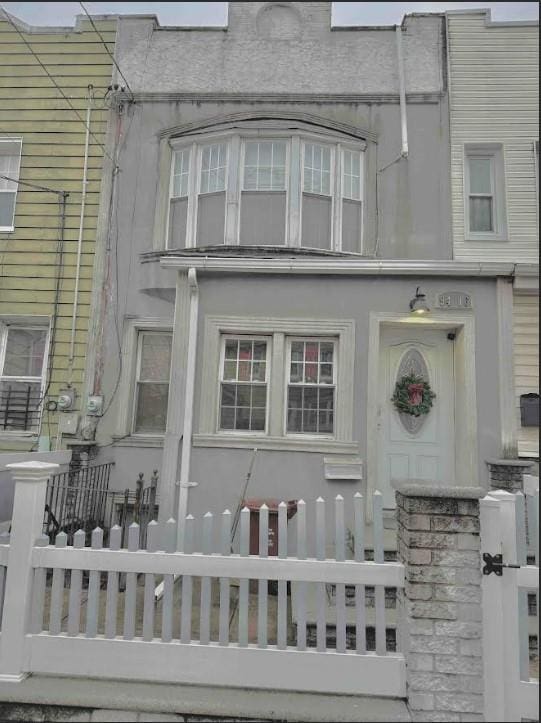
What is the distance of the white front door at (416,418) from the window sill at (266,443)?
85 centimetres

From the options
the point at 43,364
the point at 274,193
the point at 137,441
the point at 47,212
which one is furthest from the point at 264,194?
the point at 43,364

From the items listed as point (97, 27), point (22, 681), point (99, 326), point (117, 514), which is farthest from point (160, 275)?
point (22, 681)

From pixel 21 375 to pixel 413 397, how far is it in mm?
5797

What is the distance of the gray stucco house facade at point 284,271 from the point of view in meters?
5.44

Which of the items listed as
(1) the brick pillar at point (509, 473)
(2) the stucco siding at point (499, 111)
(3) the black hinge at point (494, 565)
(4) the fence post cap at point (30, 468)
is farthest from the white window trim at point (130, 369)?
(3) the black hinge at point (494, 565)

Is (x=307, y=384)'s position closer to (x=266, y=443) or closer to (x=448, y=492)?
(x=266, y=443)

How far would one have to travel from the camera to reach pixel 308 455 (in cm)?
542

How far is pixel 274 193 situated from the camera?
6.87 metres

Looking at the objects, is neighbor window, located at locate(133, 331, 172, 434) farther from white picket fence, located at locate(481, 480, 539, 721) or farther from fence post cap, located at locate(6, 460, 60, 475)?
white picket fence, located at locate(481, 480, 539, 721)

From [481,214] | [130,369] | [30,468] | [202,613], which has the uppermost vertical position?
[481,214]

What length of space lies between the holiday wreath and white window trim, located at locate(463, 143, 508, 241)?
96.2 inches

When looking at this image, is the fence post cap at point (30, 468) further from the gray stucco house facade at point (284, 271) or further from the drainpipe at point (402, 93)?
the drainpipe at point (402, 93)

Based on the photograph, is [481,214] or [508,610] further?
[481,214]

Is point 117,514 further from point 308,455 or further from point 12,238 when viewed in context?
point 12,238
